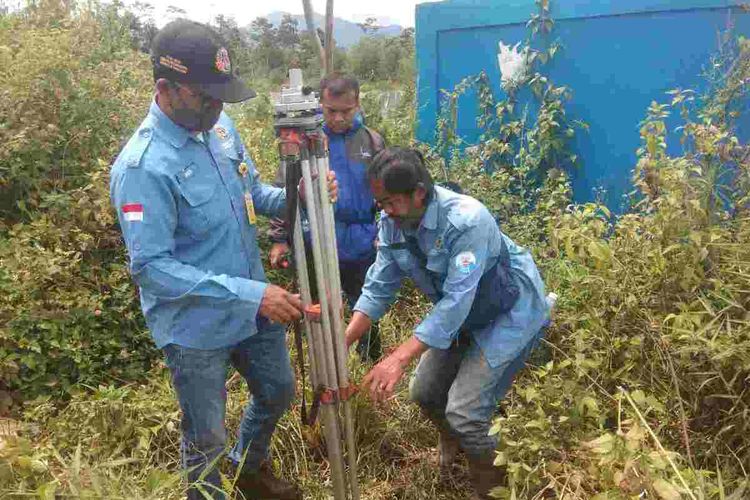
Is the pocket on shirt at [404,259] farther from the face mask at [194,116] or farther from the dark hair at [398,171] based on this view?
the face mask at [194,116]

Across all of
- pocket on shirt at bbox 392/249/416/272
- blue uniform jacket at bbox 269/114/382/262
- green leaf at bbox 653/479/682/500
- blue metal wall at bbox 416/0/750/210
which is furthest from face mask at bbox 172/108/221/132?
blue metal wall at bbox 416/0/750/210

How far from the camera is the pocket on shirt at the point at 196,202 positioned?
2.31 m

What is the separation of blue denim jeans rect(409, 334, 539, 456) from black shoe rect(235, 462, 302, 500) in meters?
0.85

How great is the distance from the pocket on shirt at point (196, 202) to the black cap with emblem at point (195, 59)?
1.01ft

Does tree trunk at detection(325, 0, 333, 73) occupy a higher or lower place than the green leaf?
higher

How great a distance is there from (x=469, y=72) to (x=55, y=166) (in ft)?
11.7

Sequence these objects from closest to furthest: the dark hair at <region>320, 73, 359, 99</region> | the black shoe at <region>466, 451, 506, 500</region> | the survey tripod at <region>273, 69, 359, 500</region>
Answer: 1. the survey tripod at <region>273, 69, 359, 500</region>
2. the black shoe at <region>466, 451, 506, 500</region>
3. the dark hair at <region>320, 73, 359, 99</region>

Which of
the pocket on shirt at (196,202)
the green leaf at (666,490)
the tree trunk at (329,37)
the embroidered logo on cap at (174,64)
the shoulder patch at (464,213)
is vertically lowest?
the green leaf at (666,490)

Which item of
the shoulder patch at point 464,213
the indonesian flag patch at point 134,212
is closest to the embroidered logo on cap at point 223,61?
the indonesian flag patch at point 134,212

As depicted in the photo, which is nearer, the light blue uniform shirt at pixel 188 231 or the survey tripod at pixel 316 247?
the survey tripod at pixel 316 247

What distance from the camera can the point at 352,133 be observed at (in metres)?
3.80

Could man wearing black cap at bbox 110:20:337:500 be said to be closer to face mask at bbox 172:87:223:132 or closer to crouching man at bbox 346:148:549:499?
face mask at bbox 172:87:223:132

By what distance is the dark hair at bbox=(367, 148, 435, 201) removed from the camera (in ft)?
7.97

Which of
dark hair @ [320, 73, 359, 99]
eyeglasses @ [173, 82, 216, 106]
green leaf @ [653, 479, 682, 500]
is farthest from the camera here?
dark hair @ [320, 73, 359, 99]
